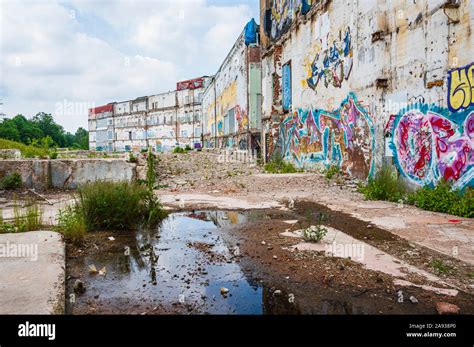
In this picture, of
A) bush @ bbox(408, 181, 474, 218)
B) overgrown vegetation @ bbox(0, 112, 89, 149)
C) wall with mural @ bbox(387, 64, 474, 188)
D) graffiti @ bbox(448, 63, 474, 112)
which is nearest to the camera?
bush @ bbox(408, 181, 474, 218)

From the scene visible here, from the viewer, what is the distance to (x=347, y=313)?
2.48 m

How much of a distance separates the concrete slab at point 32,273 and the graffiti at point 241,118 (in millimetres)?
16835

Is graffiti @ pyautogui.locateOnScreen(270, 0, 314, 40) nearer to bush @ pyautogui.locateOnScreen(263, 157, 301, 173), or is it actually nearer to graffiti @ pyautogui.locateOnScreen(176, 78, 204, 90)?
bush @ pyautogui.locateOnScreen(263, 157, 301, 173)

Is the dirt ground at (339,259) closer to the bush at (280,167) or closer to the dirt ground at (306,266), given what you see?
the dirt ground at (306,266)

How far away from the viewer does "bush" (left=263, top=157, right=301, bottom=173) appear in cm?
1285

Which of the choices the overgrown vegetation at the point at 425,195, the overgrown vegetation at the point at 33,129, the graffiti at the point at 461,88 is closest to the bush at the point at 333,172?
the overgrown vegetation at the point at 425,195

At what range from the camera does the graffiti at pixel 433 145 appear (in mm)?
5820

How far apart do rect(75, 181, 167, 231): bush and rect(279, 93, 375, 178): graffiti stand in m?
5.50

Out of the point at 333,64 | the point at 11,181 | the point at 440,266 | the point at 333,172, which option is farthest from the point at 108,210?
the point at 333,64

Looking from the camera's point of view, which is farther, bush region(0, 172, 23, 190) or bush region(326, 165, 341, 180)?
bush region(326, 165, 341, 180)

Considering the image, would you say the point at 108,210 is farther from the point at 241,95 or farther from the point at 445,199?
the point at 241,95

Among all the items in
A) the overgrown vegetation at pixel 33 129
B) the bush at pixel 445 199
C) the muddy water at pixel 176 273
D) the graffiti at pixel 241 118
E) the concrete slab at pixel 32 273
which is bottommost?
the muddy water at pixel 176 273

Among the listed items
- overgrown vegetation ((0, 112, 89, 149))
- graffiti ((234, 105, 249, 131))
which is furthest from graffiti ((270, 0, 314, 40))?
overgrown vegetation ((0, 112, 89, 149))
